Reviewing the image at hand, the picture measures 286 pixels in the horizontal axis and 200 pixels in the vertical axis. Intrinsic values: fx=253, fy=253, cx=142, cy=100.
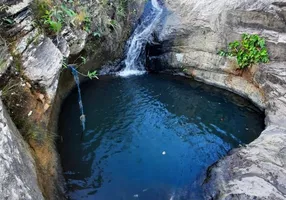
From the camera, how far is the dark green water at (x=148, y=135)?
5496mm

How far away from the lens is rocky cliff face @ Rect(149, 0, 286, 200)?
484 cm

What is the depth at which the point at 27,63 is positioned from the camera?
5457 mm

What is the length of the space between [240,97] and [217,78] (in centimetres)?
118

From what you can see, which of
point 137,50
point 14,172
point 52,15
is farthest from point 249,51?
point 14,172

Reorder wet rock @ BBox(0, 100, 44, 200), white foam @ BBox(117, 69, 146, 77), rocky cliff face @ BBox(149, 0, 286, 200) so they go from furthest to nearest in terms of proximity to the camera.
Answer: white foam @ BBox(117, 69, 146, 77) → rocky cliff face @ BBox(149, 0, 286, 200) → wet rock @ BBox(0, 100, 44, 200)

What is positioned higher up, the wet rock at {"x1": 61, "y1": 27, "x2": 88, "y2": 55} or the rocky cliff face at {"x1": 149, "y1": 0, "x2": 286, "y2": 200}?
the wet rock at {"x1": 61, "y1": 27, "x2": 88, "y2": 55}

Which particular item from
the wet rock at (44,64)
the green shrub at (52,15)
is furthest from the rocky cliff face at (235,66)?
the green shrub at (52,15)

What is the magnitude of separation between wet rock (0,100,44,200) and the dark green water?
1.73m

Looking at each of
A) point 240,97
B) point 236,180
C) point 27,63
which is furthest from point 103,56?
point 236,180

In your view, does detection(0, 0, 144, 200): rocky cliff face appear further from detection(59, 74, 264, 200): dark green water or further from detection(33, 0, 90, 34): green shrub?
detection(59, 74, 264, 200): dark green water

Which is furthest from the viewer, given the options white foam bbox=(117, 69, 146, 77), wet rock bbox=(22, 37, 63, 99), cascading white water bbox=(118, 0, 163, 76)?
cascading white water bbox=(118, 0, 163, 76)

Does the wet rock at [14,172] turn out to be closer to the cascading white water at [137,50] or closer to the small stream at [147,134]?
the small stream at [147,134]

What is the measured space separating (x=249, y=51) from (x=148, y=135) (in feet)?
15.9

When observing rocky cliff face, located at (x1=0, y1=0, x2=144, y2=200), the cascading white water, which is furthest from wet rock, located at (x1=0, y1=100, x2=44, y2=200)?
the cascading white water
